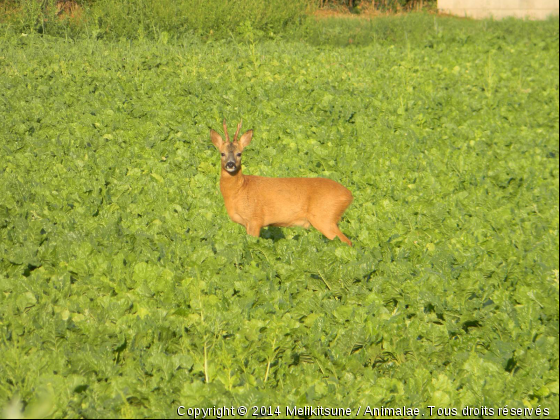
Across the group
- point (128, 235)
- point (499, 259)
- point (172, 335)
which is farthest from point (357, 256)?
point (128, 235)

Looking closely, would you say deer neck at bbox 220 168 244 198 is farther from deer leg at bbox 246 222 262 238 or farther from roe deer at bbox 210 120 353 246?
deer leg at bbox 246 222 262 238

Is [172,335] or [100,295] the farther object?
[100,295]

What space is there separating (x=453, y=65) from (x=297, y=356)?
1084 centimetres

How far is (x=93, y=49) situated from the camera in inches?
598

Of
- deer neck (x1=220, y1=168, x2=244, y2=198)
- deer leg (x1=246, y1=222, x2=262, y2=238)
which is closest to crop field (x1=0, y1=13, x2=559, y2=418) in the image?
deer leg (x1=246, y1=222, x2=262, y2=238)

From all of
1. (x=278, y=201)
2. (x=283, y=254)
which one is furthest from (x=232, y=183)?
(x=283, y=254)

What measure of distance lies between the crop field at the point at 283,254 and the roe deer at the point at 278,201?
0.68 feet

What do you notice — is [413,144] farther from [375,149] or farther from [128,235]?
[128,235]

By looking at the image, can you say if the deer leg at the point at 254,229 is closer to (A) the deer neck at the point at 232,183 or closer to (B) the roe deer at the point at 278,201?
(B) the roe deer at the point at 278,201

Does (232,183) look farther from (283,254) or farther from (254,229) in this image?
(283,254)

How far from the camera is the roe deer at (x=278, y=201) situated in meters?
5.88

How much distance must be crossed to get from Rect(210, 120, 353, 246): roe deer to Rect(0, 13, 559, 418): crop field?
21 centimetres

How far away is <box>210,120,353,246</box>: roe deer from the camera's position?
5.88 m

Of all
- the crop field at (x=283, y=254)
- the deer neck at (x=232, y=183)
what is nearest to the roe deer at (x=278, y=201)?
the deer neck at (x=232, y=183)
